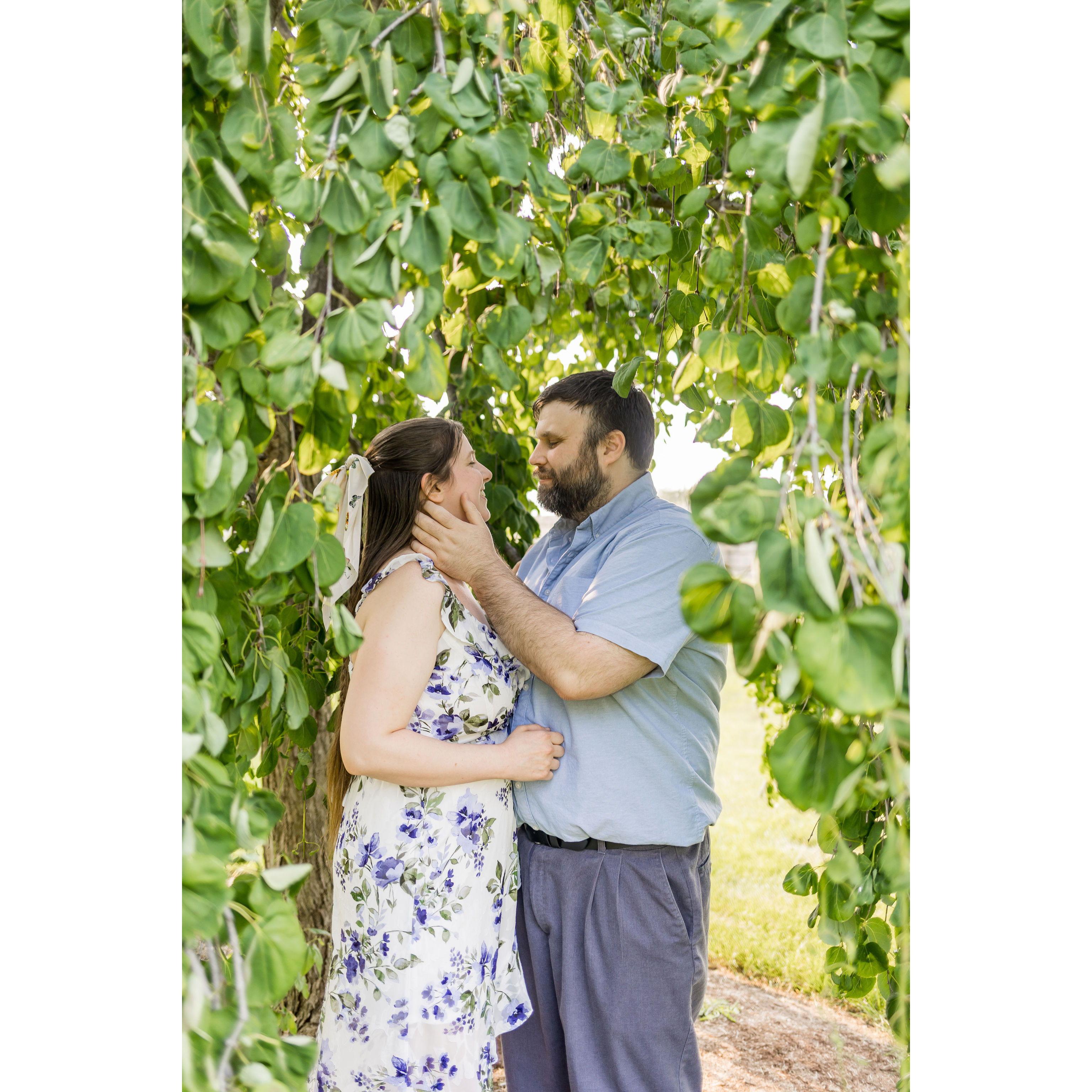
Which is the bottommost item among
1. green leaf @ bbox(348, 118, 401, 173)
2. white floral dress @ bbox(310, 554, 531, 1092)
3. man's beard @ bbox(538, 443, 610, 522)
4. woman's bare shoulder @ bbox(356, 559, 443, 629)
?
white floral dress @ bbox(310, 554, 531, 1092)

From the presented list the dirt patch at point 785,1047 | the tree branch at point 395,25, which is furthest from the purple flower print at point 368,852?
the dirt patch at point 785,1047

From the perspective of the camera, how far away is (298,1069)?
36.6 inches

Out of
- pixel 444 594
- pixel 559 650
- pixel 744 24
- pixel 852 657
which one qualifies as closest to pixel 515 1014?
pixel 559 650

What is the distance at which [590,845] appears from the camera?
177cm

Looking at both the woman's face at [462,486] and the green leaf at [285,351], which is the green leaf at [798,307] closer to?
the green leaf at [285,351]

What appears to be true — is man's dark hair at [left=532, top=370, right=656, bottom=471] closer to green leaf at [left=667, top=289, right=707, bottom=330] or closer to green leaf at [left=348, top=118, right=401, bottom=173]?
green leaf at [left=667, top=289, right=707, bottom=330]

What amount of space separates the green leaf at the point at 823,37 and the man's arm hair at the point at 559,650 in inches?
41.1

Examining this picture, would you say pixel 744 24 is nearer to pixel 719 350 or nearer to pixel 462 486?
pixel 719 350

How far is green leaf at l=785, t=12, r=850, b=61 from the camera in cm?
87

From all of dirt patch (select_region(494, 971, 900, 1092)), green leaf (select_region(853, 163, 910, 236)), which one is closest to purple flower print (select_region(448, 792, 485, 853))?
green leaf (select_region(853, 163, 910, 236))

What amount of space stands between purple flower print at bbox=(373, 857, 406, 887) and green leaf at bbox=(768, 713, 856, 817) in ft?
3.26

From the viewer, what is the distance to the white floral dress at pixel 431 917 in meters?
1.63

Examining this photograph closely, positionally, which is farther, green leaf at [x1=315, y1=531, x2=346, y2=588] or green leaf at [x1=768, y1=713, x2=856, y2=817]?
green leaf at [x1=315, y1=531, x2=346, y2=588]
